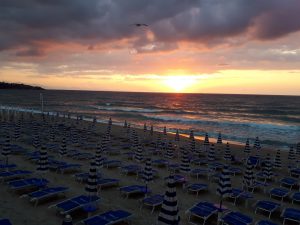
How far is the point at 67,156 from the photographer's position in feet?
71.8

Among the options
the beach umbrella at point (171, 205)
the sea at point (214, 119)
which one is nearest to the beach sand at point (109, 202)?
the beach umbrella at point (171, 205)

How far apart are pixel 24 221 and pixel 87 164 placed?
9192 mm

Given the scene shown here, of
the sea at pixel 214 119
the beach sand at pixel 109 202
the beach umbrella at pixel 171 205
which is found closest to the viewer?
the beach umbrella at pixel 171 205

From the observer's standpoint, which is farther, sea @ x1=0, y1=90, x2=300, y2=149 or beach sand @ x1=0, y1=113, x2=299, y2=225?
sea @ x1=0, y1=90, x2=300, y2=149

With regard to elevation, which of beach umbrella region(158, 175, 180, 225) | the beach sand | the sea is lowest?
the sea

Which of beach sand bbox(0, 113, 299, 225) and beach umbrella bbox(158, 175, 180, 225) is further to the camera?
beach sand bbox(0, 113, 299, 225)

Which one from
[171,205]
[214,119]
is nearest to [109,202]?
[171,205]

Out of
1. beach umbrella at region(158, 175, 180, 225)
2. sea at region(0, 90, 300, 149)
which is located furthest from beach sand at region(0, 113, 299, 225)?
sea at region(0, 90, 300, 149)

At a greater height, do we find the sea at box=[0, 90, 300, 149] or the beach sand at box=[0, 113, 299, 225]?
the beach sand at box=[0, 113, 299, 225]

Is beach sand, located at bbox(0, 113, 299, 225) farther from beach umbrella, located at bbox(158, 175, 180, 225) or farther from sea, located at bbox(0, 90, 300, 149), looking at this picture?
sea, located at bbox(0, 90, 300, 149)

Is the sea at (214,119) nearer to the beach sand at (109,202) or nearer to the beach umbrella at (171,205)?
the beach sand at (109,202)

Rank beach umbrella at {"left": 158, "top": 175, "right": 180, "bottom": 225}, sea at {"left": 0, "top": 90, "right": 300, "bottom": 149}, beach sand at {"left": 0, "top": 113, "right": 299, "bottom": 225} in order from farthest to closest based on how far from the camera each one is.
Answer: sea at {"left": 0, "top": 90, "right": 300, "bottom": 149} → beach sand at {"left": 0, "top": 113, "right": 299, "bottom": 225} → beach umbrella at {"left": 158, "top": 175, "right": 180, "bottom": 225}

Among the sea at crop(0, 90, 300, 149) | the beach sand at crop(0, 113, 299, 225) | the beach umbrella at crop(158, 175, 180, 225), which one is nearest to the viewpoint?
the beach umbrella at crop(158, 175, 180, 225)

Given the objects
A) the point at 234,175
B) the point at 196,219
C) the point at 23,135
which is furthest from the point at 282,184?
the point at 23,135
